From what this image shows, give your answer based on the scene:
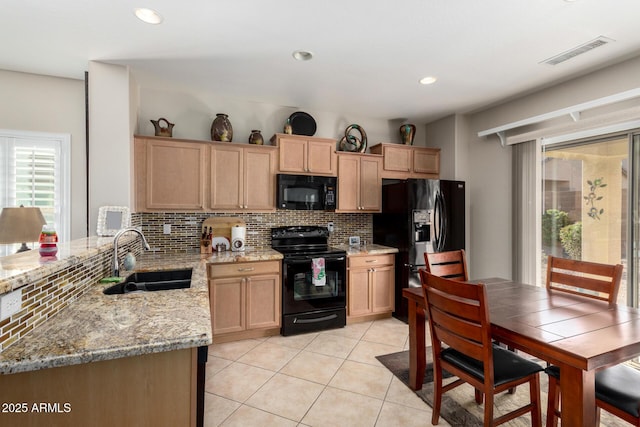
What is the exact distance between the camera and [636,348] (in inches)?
53.6

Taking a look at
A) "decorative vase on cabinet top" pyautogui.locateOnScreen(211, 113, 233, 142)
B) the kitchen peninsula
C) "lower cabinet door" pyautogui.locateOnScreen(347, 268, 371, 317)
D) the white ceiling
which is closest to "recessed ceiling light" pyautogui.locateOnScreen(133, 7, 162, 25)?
the white ceiling

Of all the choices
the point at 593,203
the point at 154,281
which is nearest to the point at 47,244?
the point at 154,281

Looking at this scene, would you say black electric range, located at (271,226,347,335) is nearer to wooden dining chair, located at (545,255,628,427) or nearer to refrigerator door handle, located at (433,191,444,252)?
refrigerator door handle, located at (433,191,444,252)

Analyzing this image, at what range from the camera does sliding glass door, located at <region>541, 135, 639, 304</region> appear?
278 cm

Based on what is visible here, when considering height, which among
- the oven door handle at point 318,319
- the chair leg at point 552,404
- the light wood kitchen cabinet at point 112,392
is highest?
the light wood kitchen cabinet at point 112,392

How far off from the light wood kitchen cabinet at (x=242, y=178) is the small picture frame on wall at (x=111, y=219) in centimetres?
80

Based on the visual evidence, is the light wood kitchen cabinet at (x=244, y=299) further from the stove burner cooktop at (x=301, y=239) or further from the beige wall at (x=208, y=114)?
the beige wall at (x=208, y=114)

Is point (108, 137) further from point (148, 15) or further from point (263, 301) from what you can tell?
point (263, 301)

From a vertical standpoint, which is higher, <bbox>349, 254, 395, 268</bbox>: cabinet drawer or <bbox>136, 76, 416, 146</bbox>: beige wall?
<bbox>136, 76, 416, 146</bbox>: beige wall

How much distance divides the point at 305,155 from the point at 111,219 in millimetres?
2030

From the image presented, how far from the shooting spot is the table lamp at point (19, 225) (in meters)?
2.33

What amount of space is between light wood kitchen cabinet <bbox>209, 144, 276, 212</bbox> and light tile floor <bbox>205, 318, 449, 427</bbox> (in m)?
1.44

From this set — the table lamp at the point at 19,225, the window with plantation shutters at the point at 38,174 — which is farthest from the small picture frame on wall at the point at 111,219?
the window with plantation shutters at the point at 38,174

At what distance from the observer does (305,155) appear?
362cm
